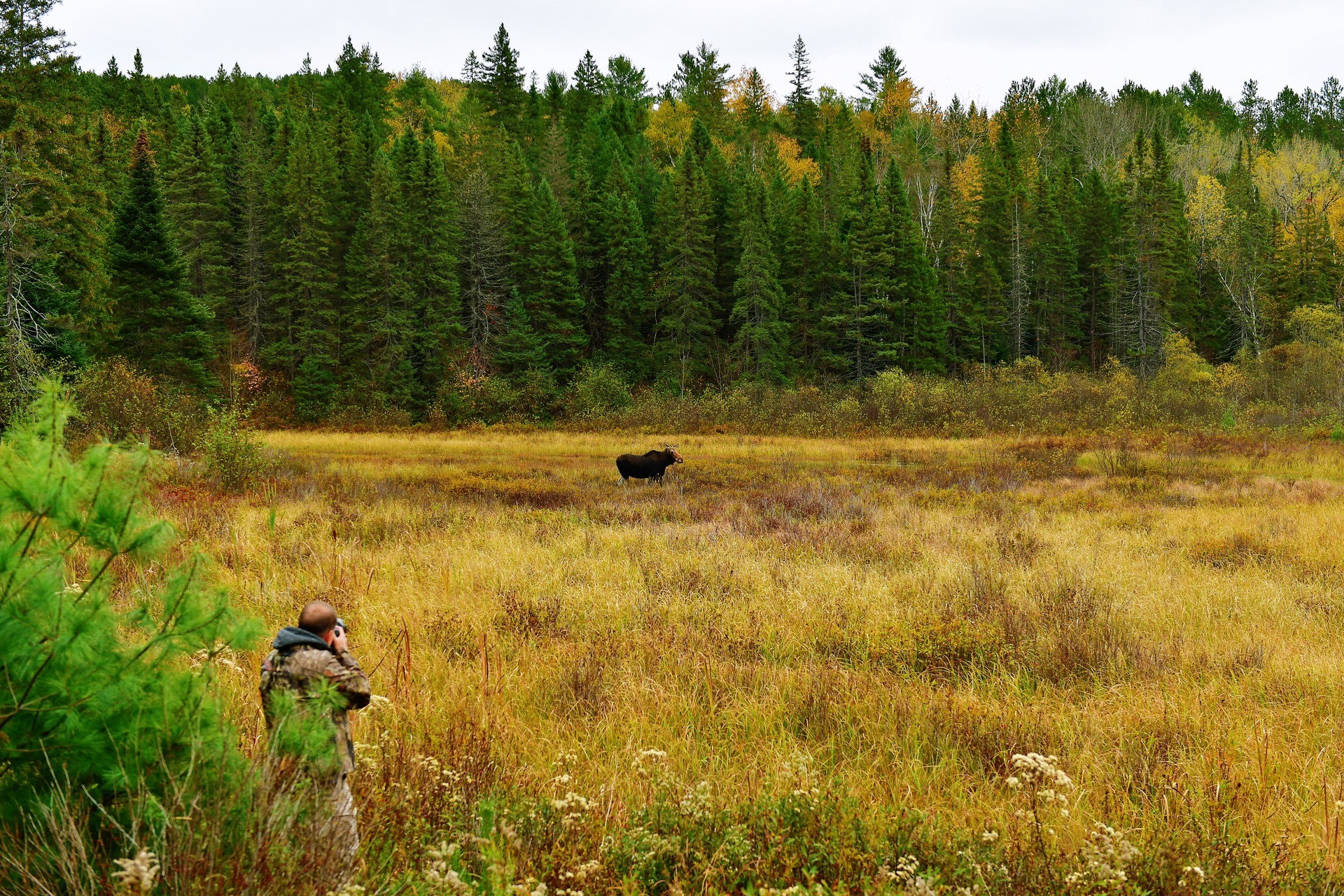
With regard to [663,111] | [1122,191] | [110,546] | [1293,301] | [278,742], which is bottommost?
[278,742]

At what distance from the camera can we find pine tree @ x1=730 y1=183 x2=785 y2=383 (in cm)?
4331

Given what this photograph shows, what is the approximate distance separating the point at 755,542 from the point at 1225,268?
2315 inches

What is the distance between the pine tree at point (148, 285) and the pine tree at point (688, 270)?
24857 millimetres

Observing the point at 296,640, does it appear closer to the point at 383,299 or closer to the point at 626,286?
the point at 383,299

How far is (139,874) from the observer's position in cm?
201

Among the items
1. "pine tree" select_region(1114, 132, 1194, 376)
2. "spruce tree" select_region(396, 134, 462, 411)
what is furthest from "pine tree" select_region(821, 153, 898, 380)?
"spruce tree" select_region(396, 134, 462, 411)

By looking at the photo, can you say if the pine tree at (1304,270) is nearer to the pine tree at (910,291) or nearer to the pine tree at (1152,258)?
the pine tree at (1152,258)

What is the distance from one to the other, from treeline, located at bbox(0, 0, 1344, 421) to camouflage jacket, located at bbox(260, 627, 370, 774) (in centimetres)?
3763

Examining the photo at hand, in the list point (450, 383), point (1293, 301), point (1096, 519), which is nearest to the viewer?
point (1096, 519)

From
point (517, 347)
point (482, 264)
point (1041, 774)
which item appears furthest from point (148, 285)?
point (1041, 774)

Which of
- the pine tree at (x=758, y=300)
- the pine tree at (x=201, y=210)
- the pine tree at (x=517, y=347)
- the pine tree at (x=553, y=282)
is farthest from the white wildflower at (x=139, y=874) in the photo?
the pine tree at (x=201, y=210)

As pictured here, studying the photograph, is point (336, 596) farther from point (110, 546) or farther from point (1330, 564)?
point (1330, 564)

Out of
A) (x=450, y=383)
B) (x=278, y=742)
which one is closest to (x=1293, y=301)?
(x=450, y=383)

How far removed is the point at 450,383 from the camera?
4325 centimetres
